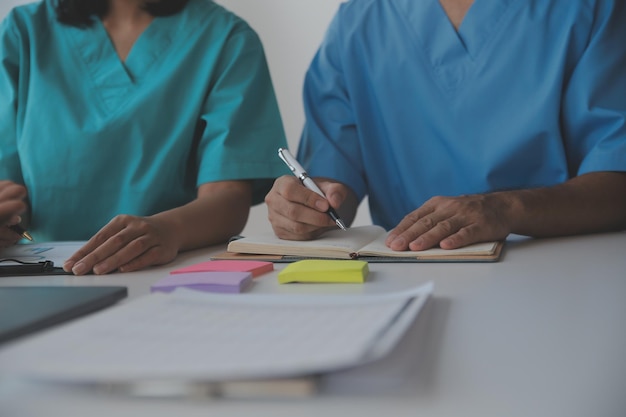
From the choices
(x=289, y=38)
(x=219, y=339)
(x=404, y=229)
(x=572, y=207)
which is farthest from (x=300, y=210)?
(x=289, y=38)

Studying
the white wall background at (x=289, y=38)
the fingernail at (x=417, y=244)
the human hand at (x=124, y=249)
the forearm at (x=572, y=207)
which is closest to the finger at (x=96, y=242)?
the human hand at (x=124, y=249)

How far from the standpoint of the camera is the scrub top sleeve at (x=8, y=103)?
1.27m

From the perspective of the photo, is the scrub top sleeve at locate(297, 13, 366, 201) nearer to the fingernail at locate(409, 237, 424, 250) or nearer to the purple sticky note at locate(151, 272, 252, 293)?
the fingernail at locate(409, 237, 424, 250)

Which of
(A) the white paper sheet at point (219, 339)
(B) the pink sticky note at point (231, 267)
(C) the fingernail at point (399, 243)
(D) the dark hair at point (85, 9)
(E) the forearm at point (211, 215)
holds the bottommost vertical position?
(E) the forearm at point (211, 215)

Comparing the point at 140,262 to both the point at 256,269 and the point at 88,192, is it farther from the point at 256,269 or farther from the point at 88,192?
the point at 88,192

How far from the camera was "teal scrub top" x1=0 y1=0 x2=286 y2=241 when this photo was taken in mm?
1211

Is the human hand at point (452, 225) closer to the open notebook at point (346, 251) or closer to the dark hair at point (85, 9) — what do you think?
the open notebook at point (346, 251)

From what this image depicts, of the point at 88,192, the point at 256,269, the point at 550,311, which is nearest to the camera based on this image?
the point at 550,311

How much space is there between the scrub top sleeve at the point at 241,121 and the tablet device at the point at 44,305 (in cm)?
53

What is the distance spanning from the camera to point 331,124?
1.32 metres

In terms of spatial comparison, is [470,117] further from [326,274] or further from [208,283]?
[208,283]

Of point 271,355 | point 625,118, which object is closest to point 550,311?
point 271,355

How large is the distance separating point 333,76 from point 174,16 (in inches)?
11.9

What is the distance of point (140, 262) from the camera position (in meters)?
0.89
